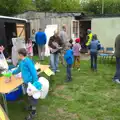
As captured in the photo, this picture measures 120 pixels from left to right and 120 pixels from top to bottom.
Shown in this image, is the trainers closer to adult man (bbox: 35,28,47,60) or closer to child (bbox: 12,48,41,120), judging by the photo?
child (bbox: 12,48,41,120)

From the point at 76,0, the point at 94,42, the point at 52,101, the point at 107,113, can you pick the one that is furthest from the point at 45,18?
the point at 76,0

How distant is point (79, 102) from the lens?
5773 mm

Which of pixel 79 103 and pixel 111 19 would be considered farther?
pixel 111 19

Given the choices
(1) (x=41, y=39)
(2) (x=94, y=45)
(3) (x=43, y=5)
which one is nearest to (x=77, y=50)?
(2) (x=94, y=45)

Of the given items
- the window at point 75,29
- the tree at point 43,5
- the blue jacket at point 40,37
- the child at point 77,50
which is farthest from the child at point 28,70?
the tree at point 43,5

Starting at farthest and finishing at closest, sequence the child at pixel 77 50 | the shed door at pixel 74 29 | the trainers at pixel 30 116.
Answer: the shed door at pixel 74 29 → the child at pixel 77 50 → the trainers at pixel 30 116

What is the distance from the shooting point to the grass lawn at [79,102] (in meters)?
5.00

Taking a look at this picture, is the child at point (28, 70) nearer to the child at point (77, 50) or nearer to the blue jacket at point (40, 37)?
the child at point (77, 50)

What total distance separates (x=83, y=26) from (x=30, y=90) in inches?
508

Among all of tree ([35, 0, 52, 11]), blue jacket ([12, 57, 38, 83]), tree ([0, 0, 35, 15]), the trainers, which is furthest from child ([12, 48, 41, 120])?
tree ([35, 0, 52, 11])

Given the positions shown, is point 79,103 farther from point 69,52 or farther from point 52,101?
point 69,52

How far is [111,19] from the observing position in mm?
13938

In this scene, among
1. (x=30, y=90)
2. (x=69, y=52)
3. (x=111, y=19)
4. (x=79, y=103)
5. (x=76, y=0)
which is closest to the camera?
(x=30, y=90)

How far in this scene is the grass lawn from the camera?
5000 millimetres
